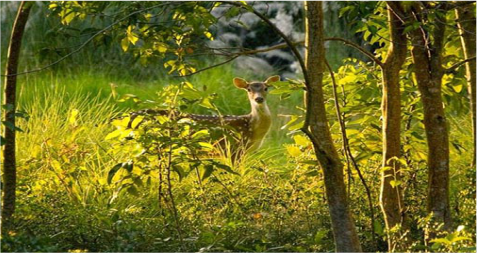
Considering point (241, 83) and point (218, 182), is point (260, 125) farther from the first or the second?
point (218, 182)

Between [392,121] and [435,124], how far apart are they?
207mm

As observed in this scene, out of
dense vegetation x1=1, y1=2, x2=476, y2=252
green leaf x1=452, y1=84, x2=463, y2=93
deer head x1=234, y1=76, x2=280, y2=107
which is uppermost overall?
deer head x1=234, y1=76, x2=280, y2=107

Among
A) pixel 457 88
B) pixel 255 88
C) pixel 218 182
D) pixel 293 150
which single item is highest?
pixel 255 88

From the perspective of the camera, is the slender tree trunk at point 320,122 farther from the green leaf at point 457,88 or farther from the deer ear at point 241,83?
the deer ear at point 241,83

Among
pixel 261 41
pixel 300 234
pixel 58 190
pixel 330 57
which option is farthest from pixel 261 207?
pixel 261 41

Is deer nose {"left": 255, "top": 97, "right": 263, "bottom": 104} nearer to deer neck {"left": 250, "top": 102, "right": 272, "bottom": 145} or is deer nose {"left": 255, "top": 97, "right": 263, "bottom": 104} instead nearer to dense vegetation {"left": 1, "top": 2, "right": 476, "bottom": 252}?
deer neck {"left": 250, "top": 102, "right": 272, "bottom": 145}

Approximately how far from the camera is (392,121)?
4551 millimetres

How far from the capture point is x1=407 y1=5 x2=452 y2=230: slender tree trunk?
4527 mm

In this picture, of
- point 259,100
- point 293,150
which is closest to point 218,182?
point 293,150

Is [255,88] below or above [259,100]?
above

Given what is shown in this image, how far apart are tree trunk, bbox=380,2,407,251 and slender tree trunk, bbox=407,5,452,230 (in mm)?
97

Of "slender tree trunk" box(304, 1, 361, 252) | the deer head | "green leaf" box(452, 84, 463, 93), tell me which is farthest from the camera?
the deer head

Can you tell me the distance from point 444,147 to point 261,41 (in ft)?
32.8

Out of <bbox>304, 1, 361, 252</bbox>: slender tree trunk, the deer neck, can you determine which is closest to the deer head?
the deer neck
